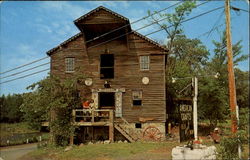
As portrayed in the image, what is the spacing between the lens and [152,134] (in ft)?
70.2

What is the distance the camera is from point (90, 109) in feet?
67.8

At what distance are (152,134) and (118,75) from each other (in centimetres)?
572

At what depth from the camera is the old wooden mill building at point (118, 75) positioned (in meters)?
21.4

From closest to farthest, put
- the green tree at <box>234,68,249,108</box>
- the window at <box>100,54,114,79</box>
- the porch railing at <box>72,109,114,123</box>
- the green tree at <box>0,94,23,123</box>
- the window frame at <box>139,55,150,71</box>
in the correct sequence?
the porch railing at <box>72,109,114,123</box>
the window frame at <box>139,55,150,71</box>
the window at <box>100,54,114,79</box>
the green tree at <box>234,68,249,108</box>
the green tree at <box>0,94,23,123</box>

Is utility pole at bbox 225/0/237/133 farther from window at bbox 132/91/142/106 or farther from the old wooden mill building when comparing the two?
window at bbox 132/91/142/106

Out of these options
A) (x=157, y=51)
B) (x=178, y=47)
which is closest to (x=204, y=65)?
(x=178, y=47)

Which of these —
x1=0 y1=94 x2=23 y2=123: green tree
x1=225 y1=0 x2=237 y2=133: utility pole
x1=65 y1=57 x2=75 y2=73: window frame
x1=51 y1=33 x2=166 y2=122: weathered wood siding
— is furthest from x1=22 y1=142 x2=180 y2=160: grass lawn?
x1=0 y1=94 x2=23 y2=123: green tree

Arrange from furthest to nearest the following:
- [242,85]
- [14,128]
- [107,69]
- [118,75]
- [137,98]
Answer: [14,128], [242,85], [107,69], [118,75], [137,98]

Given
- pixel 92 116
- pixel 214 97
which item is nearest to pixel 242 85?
pixel 214 97

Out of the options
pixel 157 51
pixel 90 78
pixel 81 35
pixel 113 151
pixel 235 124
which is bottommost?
pixel 113 151

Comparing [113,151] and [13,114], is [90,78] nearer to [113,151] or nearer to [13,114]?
[113,151]

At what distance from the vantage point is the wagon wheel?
21.2 meters

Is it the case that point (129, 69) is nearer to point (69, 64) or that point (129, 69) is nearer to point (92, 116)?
point (92, 116)

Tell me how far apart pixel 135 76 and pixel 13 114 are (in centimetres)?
3442
